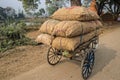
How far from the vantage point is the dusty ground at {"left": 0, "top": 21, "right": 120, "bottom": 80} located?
639cm

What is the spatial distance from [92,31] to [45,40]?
5.18ft

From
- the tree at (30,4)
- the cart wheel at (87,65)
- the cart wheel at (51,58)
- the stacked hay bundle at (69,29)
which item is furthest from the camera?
the tree at (30,4)

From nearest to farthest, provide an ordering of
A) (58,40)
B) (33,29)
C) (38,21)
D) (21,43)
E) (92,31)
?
(58,40) → (92,31) → (21,43) → (33,29) → (38,21)

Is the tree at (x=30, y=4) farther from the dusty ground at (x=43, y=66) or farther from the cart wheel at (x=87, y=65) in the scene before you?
the cart wheel at (x=87, y=65)

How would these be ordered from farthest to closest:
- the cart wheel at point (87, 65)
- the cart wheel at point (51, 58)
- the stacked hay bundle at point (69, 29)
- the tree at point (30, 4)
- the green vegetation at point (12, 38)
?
1. the tree at point (30, 4)
2. the green vegetation at point (12, 38)
3. the cart wheel at point (51, 58)
4. the cart wheel at point (87, 65)
5. the stacked hay bundle at point (69, 29)

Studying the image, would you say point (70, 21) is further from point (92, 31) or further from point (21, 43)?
point (21, 43)

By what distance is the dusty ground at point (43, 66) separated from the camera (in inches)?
251

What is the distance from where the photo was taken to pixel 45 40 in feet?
20.5

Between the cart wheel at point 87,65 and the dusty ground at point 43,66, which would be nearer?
the cart wheel at point 87,65

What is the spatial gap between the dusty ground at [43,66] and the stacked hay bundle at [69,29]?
3.29 ft

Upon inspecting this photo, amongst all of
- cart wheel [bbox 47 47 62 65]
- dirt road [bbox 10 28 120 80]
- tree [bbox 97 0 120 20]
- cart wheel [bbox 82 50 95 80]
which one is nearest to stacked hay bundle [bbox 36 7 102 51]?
cart wheel [bbox 82 50 95 80]

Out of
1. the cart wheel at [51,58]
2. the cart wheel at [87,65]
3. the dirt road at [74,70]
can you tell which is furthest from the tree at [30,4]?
the cart wheel at [87,65]

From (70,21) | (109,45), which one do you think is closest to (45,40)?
(70,21)

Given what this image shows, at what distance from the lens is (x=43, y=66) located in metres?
7.14
